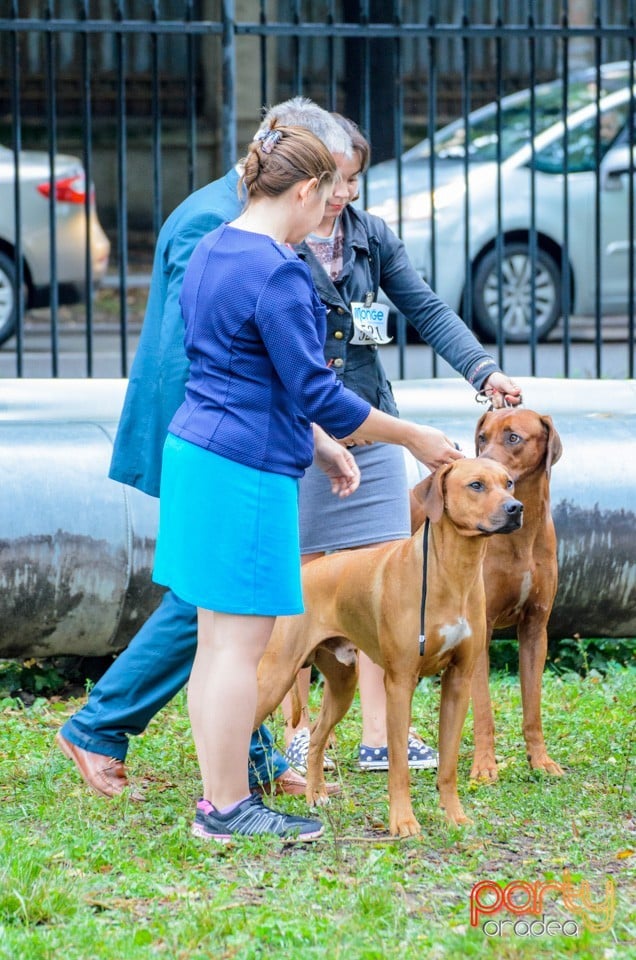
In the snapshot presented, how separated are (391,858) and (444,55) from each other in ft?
56.8

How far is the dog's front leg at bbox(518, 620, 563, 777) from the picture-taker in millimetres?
4559

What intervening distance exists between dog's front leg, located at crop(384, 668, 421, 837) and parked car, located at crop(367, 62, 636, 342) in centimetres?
634

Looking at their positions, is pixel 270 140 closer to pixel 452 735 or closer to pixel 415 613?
pixel 415 613

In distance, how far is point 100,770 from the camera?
432cm

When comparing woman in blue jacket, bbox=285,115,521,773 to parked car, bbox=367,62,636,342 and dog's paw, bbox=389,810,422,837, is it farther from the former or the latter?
parked car, bbox=367,62,636,342

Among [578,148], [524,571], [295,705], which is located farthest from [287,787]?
[578,148]

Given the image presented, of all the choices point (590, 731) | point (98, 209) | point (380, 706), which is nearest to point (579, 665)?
point (590, 731)

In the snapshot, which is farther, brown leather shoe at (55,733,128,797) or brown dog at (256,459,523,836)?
brown leather shoe at (55,733,128,797)

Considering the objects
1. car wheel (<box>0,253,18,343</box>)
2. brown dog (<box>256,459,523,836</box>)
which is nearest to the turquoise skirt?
brown dog (<box>256,459,523,836</box>)

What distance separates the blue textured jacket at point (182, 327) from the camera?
4.07 m

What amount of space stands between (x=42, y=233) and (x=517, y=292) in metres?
4.03

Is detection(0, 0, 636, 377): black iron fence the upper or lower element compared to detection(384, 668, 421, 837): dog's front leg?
upper

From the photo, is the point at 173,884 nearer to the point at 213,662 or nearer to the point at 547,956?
the point at 213,662

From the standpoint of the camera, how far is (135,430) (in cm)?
431
